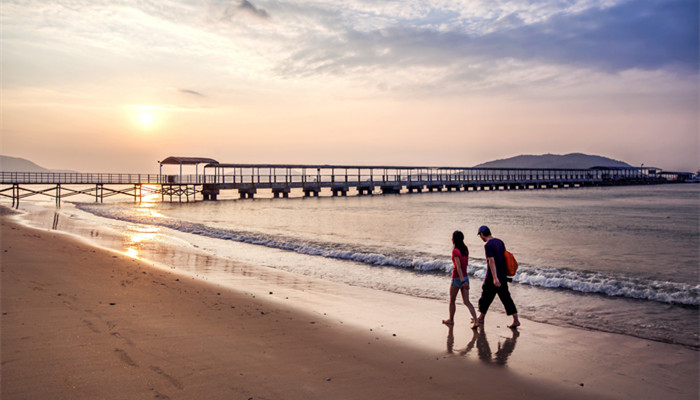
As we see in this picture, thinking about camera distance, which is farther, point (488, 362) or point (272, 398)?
point (488, 362)

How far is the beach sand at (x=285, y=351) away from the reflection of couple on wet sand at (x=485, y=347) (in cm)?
A: 3

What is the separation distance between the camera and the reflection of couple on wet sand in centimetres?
553

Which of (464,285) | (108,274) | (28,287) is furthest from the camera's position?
(108,274)

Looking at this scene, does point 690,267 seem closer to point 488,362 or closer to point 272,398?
point 488,362

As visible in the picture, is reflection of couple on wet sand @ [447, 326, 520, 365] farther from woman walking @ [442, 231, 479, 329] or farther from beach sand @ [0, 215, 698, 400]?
woman walking @ [442, 231, 479, 329]

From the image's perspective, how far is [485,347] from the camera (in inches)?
235

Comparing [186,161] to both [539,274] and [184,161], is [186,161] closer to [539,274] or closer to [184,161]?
[184,161]

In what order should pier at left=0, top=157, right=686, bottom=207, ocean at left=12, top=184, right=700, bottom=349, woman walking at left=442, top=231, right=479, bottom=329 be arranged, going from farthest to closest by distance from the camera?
pier at left=0, top=157, right=686, bottom=207, ocean at left=12, top=184, right=700, bottom=349, woman walking at left=442, top=231, right=479, bottom=329

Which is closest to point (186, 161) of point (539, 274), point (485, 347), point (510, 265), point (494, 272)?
point (539, 274)

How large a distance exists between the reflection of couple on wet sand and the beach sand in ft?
0.08

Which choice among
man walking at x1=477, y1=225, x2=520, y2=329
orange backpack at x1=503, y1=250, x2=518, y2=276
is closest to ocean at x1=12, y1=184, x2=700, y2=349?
man walking at x1=477, y1=225, x2=520, y2=329

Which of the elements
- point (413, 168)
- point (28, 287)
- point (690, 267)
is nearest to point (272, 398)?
point (28, 287)

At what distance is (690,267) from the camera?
13.5 m

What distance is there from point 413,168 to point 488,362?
291 ft
